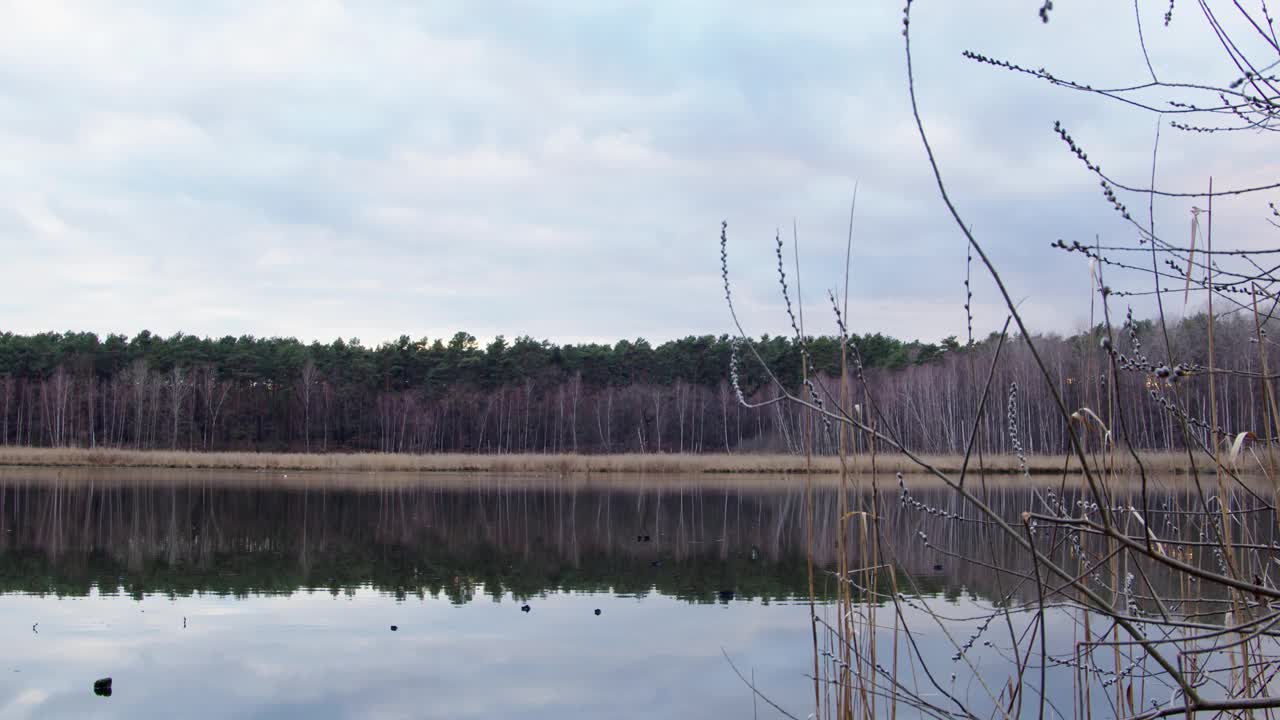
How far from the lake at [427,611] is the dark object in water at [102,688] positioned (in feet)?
0.17

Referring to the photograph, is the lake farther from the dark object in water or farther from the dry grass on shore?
the dry grass on shore

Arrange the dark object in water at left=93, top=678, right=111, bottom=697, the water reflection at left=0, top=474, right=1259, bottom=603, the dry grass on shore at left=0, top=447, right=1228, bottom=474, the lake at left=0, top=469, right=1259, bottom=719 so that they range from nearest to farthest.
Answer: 1. the dark object in water at left=93, top=678, right=111, bottom=697
2. the lake at left=0, top=469, right=1259, bottom=719
3. the water reflection at left=0, top=474, right=1259, bottom=603
4. the dry grass on shore at left=0, top=447, right=1228, bottom=474

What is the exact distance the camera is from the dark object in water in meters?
6.41

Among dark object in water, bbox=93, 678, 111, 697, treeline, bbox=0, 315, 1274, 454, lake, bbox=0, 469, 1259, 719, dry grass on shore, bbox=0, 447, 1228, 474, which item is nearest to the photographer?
dark object in water, bbox=93, 678, 111, 697

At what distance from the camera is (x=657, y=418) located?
49.2 meters

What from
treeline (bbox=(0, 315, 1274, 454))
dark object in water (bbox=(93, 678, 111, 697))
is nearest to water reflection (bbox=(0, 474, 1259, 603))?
dark object in water (bbox=(93, 678, 111, 697))

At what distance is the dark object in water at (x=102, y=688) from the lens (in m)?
6.41

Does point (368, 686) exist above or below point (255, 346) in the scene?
below

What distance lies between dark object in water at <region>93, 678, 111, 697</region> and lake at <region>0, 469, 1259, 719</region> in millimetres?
53

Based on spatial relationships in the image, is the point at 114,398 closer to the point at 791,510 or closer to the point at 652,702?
the point at 791,510

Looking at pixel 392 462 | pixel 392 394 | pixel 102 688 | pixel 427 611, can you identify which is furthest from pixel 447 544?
pixel 392 394

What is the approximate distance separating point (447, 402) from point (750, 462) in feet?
74.6

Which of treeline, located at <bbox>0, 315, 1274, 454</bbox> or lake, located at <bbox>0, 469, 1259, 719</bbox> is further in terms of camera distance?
treeline, located at <bbox>0, 315, 1274, 454</bbox>

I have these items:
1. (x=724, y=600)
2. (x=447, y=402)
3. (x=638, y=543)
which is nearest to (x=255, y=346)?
(x=447, y=402)
